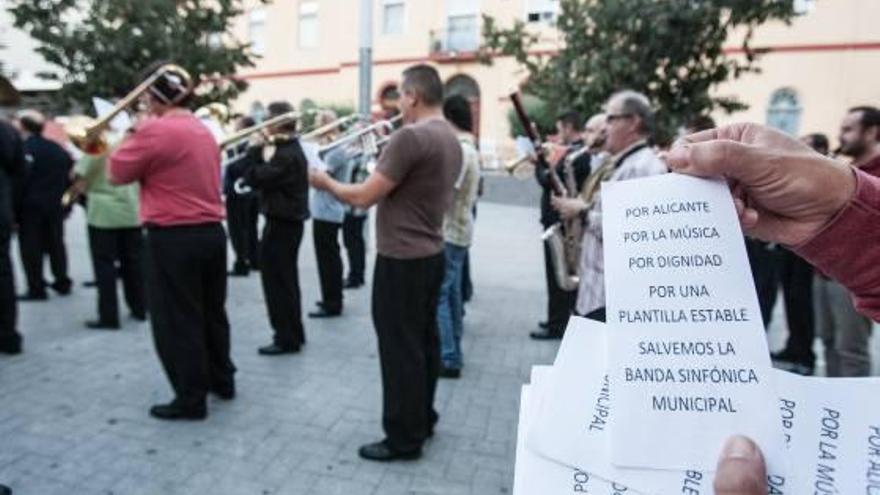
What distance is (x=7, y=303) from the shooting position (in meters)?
4.85

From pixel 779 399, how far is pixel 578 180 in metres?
4.61

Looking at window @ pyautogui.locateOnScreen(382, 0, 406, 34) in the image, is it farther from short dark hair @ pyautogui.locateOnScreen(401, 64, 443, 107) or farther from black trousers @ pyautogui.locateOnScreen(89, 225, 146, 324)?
black trousers @ pyautogui.locateOnScreen(89, 225, 146, 324)

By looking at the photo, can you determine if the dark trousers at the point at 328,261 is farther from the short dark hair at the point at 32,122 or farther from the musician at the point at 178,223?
the short dark hair at the point at 32,122

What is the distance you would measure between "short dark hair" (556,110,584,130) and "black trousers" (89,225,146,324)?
150 inches

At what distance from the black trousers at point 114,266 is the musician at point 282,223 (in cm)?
129

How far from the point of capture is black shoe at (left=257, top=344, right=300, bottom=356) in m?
5.05

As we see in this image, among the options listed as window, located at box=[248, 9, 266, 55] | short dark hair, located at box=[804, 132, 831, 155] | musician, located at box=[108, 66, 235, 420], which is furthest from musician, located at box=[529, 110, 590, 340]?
window, located at box=[248, 9, 266, 55]

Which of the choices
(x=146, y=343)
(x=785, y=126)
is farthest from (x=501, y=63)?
(x=785, y=126)

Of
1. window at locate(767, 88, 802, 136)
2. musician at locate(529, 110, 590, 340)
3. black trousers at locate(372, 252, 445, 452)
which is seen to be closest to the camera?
black trousers at locate(372, 252, 445, 452)

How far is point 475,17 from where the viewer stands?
223 inches

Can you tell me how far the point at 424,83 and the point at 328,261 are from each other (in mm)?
3143

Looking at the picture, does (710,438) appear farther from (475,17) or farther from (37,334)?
(37,334)

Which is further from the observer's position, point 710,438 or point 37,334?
point 37,334

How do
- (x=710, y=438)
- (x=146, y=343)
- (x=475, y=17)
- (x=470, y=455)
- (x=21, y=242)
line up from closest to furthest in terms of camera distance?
(x=710, y=438) → (x=470, y=455) → (x=146, y=343) → (x=475, y=17) → (x=21, y=242)
